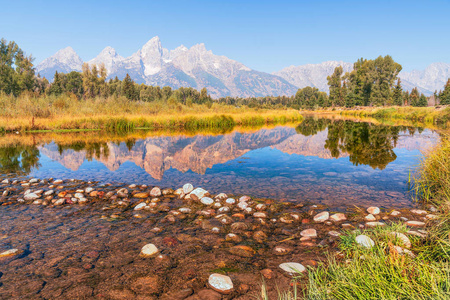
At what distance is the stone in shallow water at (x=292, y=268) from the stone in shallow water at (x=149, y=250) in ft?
5.97

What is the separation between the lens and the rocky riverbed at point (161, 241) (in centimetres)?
280

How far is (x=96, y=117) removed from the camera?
24.1 metres

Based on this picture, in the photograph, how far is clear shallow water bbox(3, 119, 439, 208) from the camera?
658cm

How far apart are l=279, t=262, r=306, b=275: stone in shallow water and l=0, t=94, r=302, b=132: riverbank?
24164 millimetres

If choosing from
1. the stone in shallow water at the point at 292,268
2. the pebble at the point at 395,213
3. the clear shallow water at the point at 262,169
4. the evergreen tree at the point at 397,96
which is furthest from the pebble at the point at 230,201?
the evergreen tree at the point at 397,96

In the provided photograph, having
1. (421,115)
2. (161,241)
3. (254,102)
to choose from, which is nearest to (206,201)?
(161,241)

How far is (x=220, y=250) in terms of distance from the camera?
3.62 meters

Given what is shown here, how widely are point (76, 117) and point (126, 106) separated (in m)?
7.00

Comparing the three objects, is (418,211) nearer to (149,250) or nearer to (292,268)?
(292,268)

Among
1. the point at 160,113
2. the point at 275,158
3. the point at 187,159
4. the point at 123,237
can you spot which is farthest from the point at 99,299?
the point at 160,113

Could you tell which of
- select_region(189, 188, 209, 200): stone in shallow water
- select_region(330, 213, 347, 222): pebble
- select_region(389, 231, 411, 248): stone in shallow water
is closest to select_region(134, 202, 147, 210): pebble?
select_region(189, 188, 209, 200): stone in shallow water

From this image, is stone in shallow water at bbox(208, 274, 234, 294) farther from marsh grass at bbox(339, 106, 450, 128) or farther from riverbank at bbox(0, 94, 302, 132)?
marsh grass at bbox(339, 106, 450, 128)

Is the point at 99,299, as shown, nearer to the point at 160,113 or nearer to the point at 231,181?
the point at 231,181

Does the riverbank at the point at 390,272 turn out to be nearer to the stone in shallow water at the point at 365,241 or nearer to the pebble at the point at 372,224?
the stone in shallow water at the point at 365,241
